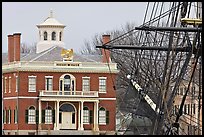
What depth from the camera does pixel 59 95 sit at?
8375 centimetres

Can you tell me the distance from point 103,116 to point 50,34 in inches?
593

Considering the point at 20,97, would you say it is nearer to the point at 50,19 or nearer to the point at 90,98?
the point at 90,98

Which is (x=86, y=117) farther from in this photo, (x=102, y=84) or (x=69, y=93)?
(x=102, y=84)

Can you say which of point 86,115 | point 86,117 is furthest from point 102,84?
point 86,117

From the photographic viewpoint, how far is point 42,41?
315 feet

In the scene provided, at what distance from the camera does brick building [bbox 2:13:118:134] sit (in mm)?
82625

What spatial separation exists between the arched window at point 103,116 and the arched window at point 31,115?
5.95 m

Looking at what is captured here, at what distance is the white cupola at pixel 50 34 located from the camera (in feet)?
315

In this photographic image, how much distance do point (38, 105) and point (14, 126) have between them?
279cm

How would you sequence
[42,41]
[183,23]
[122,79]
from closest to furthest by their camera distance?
[183,23]
[122,79]
[42,41]

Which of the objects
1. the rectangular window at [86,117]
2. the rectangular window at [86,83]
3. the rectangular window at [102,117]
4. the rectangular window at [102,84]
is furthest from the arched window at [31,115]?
the rectangular window at [102,84]

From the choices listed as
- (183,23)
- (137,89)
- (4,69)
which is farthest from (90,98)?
(183,23)

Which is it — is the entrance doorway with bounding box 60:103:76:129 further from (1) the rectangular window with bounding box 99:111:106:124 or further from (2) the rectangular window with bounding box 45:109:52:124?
(1) the rectangular window with bounding box 99:111:106:124

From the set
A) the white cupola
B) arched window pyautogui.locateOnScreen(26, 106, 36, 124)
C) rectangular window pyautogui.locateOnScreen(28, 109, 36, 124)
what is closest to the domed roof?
the white cupola
